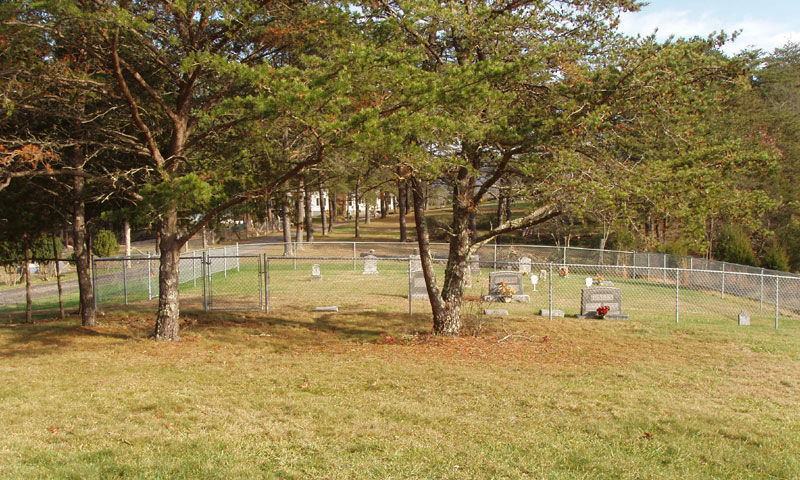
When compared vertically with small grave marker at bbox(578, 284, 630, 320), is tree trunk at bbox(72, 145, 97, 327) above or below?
above

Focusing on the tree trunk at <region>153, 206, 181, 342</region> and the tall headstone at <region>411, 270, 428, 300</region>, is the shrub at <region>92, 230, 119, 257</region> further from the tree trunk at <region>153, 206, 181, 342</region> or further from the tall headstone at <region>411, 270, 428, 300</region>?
the tree trunk at <region>153, 206, 181, 342</region>

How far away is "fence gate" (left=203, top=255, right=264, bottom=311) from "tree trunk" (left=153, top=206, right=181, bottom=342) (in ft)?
5.51

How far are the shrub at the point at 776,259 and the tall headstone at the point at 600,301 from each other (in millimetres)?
14982

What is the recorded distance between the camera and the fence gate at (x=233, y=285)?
15.9 metres

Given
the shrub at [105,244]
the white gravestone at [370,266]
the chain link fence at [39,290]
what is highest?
the shrub at [105,244]

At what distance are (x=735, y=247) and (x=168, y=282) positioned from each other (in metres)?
26.4

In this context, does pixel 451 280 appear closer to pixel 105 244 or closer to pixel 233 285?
pixel 233 285

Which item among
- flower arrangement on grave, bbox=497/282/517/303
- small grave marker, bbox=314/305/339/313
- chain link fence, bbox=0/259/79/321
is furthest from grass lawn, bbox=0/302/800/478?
flower arrangement on grave, bbox=497/282/517/303

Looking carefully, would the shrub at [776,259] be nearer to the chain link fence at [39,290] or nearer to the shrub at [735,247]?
the shrub at [735,247]

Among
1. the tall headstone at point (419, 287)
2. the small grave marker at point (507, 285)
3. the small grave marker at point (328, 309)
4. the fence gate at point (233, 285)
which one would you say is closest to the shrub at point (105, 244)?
the fence gate at point (233, 285)

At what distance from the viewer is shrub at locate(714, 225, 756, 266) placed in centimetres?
2781

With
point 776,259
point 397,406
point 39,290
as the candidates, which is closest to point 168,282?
point 397,406

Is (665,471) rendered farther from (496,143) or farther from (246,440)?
(496,143)

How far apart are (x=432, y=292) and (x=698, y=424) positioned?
6.24m
